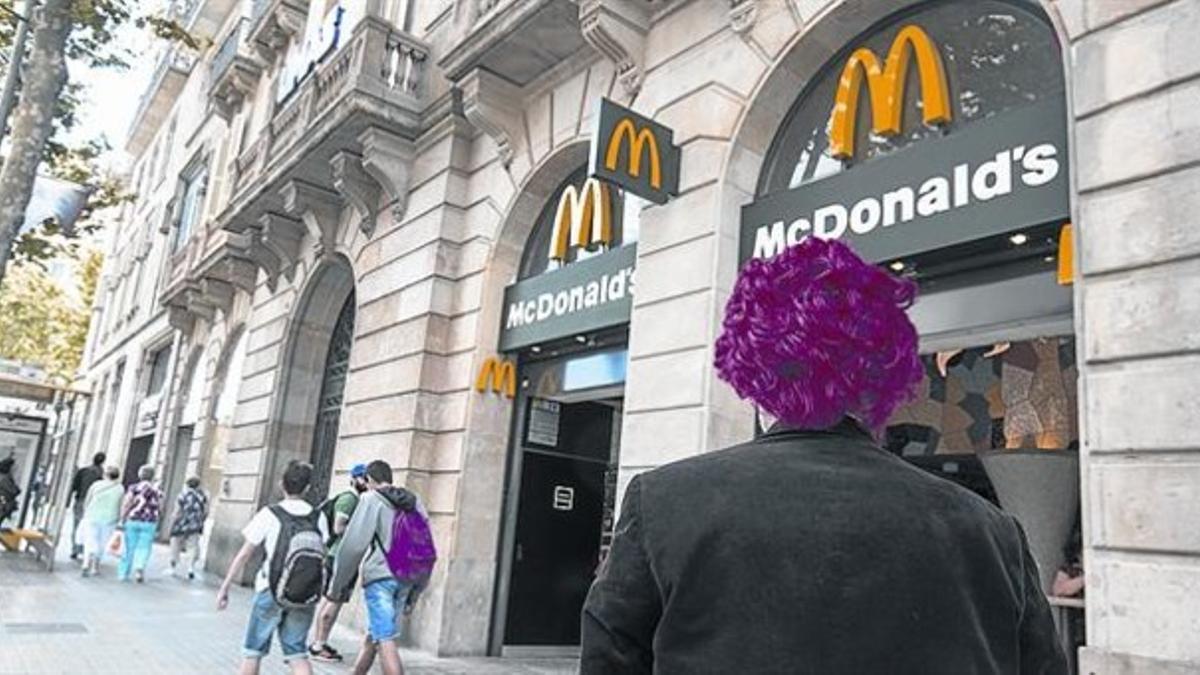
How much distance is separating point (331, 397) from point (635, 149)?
8.70 meters

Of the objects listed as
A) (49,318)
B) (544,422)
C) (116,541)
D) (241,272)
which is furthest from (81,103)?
(49,318)

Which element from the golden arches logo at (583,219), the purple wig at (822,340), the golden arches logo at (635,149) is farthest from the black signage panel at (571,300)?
the purple wig at (822,340)

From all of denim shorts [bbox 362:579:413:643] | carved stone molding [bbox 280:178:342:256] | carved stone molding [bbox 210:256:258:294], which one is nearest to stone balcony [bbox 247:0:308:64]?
carved stone molding [bbox 210:256:258:294]

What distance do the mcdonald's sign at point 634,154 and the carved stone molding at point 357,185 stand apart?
231 inches

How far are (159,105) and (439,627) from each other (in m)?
31.6

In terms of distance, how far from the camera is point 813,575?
4.09ft

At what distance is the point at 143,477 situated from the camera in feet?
42.2

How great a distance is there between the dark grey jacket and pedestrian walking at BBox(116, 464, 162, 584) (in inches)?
523

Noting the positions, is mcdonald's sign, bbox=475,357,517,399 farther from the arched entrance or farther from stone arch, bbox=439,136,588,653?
the arched entrance

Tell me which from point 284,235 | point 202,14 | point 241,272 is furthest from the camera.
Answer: point 202,14

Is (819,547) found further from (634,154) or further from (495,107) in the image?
(495,107)

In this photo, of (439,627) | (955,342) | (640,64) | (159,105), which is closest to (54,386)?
(439,627)

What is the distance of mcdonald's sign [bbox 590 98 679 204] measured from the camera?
690cm

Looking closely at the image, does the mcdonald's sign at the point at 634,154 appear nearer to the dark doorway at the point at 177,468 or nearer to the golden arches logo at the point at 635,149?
the golden arches logo at the point at 635,149
